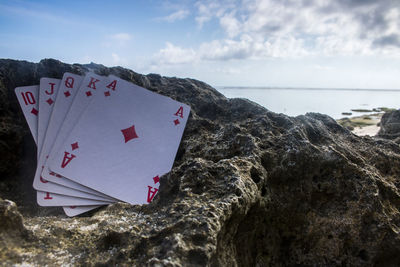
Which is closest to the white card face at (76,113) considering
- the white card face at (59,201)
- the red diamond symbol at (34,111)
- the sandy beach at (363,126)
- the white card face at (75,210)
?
the white card face at (59,201)

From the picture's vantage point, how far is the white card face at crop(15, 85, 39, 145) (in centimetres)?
393

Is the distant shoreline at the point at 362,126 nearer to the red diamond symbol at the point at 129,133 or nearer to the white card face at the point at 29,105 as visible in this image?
the red diamond symbol at the point at 129,133

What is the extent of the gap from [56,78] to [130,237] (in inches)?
142

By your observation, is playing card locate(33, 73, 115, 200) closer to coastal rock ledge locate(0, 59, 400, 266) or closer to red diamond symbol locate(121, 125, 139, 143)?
coastal rock ledge locate(0, 59, 400, 266)

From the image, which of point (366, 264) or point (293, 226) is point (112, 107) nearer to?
point (293, 226)

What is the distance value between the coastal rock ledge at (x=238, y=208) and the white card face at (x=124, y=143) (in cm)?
41

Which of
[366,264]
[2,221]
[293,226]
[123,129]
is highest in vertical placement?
[123,129]

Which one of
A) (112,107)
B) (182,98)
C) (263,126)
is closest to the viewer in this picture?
(263,126)

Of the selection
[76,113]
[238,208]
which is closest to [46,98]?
[76,113]

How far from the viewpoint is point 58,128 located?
4.18 metres

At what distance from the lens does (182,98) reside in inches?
190

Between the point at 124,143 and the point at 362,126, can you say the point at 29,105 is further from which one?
the point at 362,126

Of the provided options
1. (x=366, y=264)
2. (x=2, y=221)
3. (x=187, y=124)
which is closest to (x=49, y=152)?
(x=187, y=124)

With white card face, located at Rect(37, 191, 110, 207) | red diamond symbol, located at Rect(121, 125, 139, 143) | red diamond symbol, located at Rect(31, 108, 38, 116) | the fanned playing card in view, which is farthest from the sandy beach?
red diamond symbol, located at Rect(31, 108, 38, 116)
